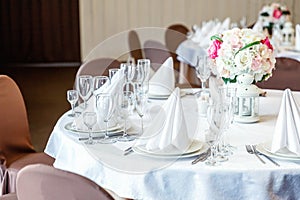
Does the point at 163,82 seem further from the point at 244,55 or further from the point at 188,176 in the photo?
the point at 188,176

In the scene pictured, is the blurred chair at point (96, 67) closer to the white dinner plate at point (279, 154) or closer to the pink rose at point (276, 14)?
the white dinner plate at point (279, 154)

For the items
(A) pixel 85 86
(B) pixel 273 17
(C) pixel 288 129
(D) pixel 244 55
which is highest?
(B) pixel 273 17

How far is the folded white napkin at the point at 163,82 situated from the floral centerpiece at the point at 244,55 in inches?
19.6

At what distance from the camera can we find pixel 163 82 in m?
2.90

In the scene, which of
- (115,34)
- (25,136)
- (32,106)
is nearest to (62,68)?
(115,34)

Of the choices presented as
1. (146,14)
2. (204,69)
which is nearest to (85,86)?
(204,69)

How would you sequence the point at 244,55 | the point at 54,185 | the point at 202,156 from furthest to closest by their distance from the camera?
the point at 244,55, the point at 202,156, the point at 54,185

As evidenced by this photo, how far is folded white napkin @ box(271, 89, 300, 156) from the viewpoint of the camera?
1.96 m

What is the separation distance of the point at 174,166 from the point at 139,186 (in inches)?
5.8

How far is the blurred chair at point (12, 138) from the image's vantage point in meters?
2.71

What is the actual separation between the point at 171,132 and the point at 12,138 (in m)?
1.17

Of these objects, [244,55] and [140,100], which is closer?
[244,55]

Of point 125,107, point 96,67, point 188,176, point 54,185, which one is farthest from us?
point 96,67

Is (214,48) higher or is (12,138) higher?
(214,48)
